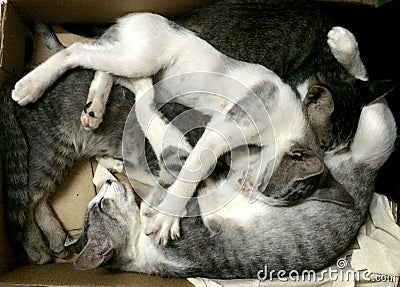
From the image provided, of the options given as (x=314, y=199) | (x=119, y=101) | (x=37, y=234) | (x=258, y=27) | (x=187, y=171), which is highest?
(x=258, y=27)

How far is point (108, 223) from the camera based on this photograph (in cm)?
215

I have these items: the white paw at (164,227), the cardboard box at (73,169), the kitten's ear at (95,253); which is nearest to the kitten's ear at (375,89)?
the cardboard box at (73,169)

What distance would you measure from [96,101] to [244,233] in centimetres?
75

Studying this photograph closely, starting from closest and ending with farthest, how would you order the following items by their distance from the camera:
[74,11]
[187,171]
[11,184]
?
[187,171]
[11,184]
[74,11]

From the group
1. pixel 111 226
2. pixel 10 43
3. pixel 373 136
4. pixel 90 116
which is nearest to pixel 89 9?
pixel 10 43

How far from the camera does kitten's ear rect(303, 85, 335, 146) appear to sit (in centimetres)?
193

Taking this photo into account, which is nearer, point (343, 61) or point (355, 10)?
point (343, 61)

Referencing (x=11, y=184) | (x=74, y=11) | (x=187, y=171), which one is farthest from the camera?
(x=74, y=11)

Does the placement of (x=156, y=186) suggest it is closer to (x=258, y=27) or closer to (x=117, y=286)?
(x=117, y=286)

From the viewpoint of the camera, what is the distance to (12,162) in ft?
7.21

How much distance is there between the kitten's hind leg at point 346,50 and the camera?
2.17 m

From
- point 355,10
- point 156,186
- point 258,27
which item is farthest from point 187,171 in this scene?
point 355,10

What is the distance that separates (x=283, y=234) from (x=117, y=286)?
0.64 m

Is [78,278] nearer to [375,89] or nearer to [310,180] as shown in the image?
[310,180]
